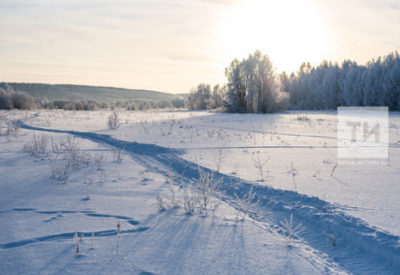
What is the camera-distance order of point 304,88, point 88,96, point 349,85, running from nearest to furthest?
point 349,85
point 304,88
point 88,96

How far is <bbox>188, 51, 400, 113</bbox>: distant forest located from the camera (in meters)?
25.1

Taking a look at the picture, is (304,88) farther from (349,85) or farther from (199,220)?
(199,220)

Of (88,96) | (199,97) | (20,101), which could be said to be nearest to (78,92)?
(88,96)

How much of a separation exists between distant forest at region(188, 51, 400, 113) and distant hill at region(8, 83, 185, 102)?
126 feet

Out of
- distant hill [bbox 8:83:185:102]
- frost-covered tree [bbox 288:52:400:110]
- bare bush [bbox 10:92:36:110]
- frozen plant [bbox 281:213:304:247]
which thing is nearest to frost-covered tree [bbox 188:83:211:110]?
frost-covered tree [bbox 288:52:400:110]

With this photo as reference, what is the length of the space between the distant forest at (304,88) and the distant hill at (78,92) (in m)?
38.3

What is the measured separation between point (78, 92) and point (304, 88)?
216 ft

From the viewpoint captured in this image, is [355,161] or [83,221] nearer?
[83,221]

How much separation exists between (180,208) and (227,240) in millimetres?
949

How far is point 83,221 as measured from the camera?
3309 millimetres

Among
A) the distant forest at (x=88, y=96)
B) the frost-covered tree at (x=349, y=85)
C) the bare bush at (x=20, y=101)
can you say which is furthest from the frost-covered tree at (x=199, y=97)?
the bare bush at (x=20, y=101)

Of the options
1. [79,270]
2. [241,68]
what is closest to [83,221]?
[79,270]

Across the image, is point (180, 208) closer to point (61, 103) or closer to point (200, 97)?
point (200, 97)

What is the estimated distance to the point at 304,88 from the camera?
42.4 meters
